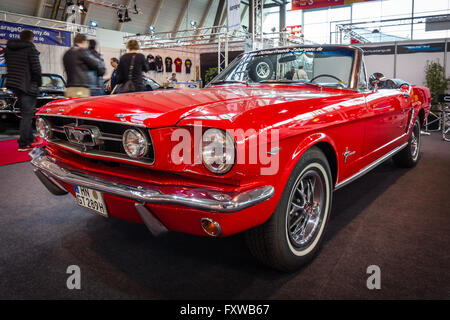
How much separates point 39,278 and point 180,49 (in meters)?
14.7

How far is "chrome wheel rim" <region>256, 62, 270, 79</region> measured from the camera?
123 inches

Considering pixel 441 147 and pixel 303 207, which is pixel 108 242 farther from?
pixel 441 147

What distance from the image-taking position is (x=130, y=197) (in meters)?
1.66

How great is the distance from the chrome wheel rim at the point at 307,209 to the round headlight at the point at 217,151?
648 millimetres

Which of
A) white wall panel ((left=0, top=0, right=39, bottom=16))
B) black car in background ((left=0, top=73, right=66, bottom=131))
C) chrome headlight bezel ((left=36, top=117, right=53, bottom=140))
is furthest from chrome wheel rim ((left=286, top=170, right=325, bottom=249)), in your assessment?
white wall panel ((left=0, top=0, right=39, bottom=16))

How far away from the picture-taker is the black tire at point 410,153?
14.3 feet

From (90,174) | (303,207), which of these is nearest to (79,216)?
(90,174)

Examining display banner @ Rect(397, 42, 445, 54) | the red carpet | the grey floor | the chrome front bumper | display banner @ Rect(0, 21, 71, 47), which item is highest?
display banner @ Rect(0, 21, 71, 47)

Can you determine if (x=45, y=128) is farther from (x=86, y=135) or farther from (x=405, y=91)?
(x=405, y=91)

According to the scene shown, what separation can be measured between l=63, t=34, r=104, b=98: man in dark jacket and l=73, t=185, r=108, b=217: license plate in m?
3.10

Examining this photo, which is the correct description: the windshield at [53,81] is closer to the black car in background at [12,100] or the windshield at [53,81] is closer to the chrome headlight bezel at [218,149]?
the black car in background at [12,100]

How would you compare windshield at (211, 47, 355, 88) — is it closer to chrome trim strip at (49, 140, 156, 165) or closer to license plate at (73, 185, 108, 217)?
chrome trim strip at (49, 140, 156, 165)

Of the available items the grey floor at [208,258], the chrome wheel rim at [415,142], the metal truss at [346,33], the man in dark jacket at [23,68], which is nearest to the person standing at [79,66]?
the man in dark jacket at [23,68]

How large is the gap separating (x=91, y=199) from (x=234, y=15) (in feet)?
34.9
